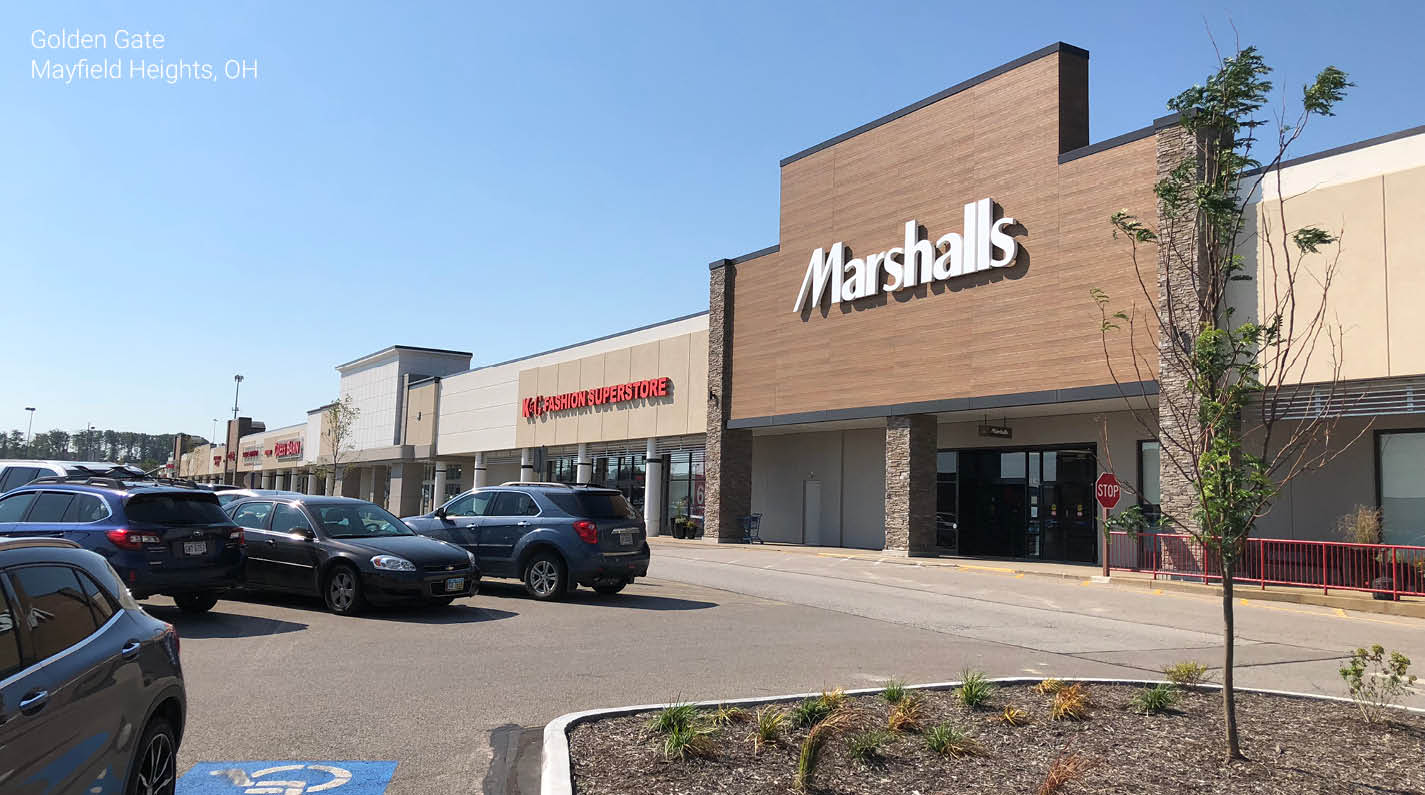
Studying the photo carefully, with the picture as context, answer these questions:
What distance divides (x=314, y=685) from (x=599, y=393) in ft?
109

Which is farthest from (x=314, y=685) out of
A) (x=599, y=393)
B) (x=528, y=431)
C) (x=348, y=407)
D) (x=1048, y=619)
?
(x=348, y=407)

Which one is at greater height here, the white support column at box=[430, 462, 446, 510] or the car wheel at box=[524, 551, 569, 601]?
the white support column at box=[430, 462, 446, 510]

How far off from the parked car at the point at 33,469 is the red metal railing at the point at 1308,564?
17086 millimetres

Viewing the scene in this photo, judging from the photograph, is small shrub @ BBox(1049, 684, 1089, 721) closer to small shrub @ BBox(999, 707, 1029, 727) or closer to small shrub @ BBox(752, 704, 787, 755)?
small shrub @ BBox(999, 707, 1029, 727)

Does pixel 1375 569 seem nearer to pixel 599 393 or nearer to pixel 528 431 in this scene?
pixel 599 393

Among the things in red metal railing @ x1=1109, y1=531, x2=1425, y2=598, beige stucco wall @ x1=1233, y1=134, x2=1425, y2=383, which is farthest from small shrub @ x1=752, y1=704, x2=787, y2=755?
beige stucco wall @ x1=1233, y1=134, x2=1425, y2=383

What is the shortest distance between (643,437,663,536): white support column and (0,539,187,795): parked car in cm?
3297

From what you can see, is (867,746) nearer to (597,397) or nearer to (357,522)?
(357,522)

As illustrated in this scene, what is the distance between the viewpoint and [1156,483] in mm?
24406

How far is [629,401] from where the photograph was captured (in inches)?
1567

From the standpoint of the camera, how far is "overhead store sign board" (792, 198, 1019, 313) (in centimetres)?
2520

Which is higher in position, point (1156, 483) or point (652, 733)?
point (1156, 483)

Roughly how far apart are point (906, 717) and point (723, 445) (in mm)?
27676

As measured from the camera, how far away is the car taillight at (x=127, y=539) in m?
11.2
